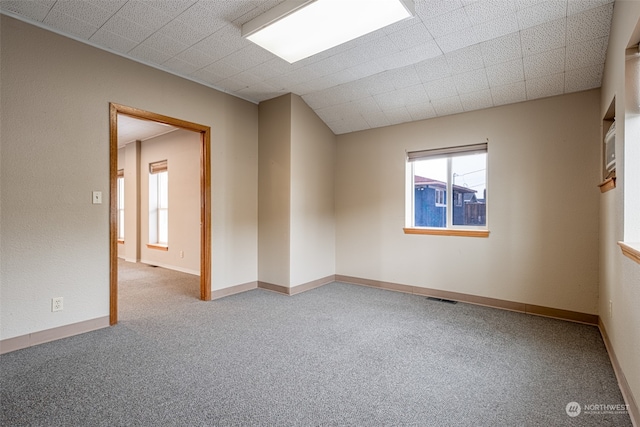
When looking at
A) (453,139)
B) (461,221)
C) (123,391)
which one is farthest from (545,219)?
(123,391)

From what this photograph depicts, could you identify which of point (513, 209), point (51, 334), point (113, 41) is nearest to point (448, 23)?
point (513, 209)

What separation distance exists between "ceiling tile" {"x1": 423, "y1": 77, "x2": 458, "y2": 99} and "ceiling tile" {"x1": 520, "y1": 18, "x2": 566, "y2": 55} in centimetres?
72

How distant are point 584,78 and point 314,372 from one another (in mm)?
3534

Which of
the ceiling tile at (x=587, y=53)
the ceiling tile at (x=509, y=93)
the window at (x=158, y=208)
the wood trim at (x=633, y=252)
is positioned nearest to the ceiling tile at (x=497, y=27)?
the ceiling tile at (x=587, y=53)

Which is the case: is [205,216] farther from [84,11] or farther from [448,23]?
[448,23]

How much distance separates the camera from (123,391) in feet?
6.24

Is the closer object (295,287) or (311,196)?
(295,287)

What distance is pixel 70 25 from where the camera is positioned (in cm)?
264

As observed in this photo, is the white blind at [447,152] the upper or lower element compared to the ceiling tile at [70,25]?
lower

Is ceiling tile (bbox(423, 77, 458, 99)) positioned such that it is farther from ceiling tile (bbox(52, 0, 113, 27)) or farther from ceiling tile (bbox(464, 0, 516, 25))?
ceiling tile (bbox(52, 0, 113, 27))

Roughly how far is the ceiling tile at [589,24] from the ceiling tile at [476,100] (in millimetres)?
874

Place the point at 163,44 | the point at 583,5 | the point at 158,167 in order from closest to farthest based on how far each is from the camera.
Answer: the point at 583,5 < the point at 163,44 < the point at 158,167

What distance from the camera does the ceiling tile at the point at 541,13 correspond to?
2338 mm

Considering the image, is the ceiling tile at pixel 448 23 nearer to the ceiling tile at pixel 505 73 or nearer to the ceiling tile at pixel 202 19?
the ceiling tile at pixel 505 73
